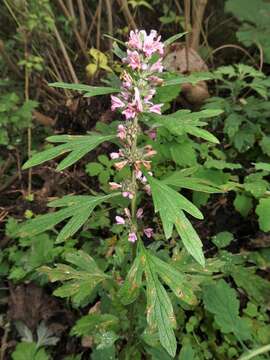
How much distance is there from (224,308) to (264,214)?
0.48 meters

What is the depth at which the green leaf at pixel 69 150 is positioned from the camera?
3.91 ft

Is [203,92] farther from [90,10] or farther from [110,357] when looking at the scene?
[110,357]

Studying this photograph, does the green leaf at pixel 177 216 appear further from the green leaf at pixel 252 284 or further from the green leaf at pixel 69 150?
the green leaf at pixel 252 284

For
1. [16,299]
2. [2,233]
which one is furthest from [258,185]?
[2,233]

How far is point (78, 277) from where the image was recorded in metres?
1.55

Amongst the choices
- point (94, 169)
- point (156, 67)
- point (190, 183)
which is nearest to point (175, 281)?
point (190, 183)

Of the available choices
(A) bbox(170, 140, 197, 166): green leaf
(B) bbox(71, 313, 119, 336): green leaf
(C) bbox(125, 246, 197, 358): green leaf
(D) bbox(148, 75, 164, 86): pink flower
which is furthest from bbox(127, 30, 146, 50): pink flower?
(B) bbox(71, 313, 119, 336): green leaf

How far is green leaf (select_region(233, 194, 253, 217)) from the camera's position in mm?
2059

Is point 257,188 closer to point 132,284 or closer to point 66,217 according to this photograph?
point 132,284

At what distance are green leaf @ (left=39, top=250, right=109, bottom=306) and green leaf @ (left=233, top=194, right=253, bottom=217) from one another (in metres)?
0.87

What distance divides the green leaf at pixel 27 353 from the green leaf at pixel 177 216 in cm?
114

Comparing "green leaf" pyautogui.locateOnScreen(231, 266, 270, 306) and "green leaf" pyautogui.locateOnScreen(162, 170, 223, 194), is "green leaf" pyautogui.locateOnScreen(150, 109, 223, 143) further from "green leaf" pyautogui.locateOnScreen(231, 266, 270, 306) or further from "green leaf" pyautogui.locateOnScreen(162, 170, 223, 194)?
"green leaf" pyautogui.locateOnScreen(231, 266, 270, 306)

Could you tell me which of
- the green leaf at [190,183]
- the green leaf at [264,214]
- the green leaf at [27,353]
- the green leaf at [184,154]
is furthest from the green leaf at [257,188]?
the green leaf at [27,353]

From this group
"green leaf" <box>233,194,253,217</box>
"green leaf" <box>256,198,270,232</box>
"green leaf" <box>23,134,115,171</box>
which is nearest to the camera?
"green leaf" <box>23,134,115,171</box>
